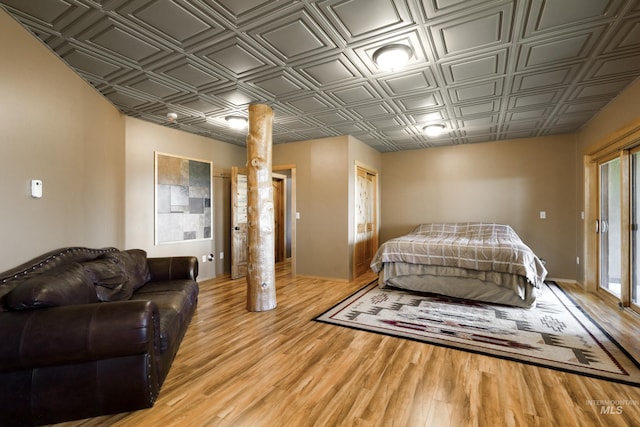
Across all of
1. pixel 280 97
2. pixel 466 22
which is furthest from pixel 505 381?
pixel 280 97

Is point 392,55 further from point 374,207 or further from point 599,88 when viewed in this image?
point 374,207

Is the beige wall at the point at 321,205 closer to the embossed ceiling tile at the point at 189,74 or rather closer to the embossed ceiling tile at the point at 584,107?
the embossed ceiling tile at the point at 189,74

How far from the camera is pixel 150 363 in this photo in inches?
68.6

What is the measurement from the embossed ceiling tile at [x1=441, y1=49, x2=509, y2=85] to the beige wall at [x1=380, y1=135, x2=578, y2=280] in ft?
10.1

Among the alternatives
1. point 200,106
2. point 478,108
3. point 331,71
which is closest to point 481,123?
point 478,108

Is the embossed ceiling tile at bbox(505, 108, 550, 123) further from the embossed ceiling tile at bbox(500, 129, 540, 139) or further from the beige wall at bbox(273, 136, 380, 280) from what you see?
the beige wall at bbox(273, 136, 380, 280)

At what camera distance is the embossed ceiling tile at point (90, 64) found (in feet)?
8.13

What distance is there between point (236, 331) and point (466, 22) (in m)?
3.23

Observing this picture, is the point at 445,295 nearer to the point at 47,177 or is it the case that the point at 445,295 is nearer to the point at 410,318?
the point at 410,318

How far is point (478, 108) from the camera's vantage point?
12.3ft

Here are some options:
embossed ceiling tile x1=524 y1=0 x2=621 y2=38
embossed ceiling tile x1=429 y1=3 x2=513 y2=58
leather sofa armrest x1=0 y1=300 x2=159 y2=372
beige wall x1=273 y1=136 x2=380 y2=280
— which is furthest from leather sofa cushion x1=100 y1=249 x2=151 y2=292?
embossed ceiling tile x1=524 y1=0 x2=621 y2=38

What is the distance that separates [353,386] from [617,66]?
11.6 feet

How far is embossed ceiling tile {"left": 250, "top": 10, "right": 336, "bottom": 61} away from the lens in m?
2.07

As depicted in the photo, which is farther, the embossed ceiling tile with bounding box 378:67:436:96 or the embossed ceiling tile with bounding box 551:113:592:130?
the embossed ceiling tile with bounding box 551:113:592:130
